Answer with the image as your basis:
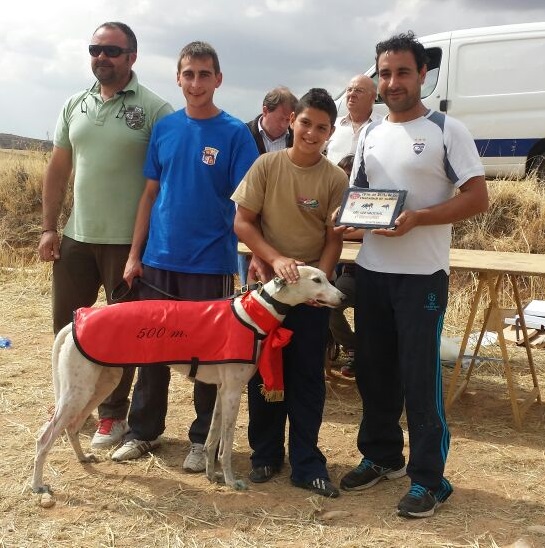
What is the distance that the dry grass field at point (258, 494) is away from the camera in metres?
3.47

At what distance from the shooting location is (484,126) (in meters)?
10.0

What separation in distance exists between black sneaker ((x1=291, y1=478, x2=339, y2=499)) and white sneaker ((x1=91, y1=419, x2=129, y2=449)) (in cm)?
133

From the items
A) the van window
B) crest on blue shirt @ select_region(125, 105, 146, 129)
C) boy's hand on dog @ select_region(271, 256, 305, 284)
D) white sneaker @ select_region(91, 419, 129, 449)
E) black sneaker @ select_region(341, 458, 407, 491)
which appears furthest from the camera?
the van window

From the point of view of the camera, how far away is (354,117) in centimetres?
613

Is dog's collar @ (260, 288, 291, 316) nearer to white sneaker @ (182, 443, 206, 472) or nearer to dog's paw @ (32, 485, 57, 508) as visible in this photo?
white sneaker @ (182, 443, 206, 472)

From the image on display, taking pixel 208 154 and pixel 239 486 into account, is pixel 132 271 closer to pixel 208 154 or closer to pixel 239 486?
pixel 208 154

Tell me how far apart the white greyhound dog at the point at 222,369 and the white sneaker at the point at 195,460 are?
11.6 inches

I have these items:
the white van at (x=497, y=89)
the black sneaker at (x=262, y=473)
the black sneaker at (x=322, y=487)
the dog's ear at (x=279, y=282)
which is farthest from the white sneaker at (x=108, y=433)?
the white van at (x=497, y=89)

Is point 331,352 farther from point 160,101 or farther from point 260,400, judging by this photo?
point 160,101

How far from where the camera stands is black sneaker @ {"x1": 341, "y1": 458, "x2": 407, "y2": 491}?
404 centimetres

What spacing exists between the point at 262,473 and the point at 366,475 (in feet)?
1.99

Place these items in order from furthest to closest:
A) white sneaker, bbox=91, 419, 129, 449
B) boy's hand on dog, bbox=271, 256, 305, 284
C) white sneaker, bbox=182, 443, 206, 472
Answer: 1. white sneaker, bbox=91, 419, 129, 449
2. white sneaker, bbox=182, 443, 206, 472
3. boy's hand on dog, bbox=271, 256, 305, 284

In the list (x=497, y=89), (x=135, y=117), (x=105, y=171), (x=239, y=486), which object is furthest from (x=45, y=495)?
(x=497, y=89)

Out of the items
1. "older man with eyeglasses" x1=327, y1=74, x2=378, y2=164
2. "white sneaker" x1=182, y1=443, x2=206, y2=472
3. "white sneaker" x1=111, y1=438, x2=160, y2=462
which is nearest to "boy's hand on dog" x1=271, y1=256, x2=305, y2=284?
"white sneaker" x1=182, y1=443, x2=206, y2=472
